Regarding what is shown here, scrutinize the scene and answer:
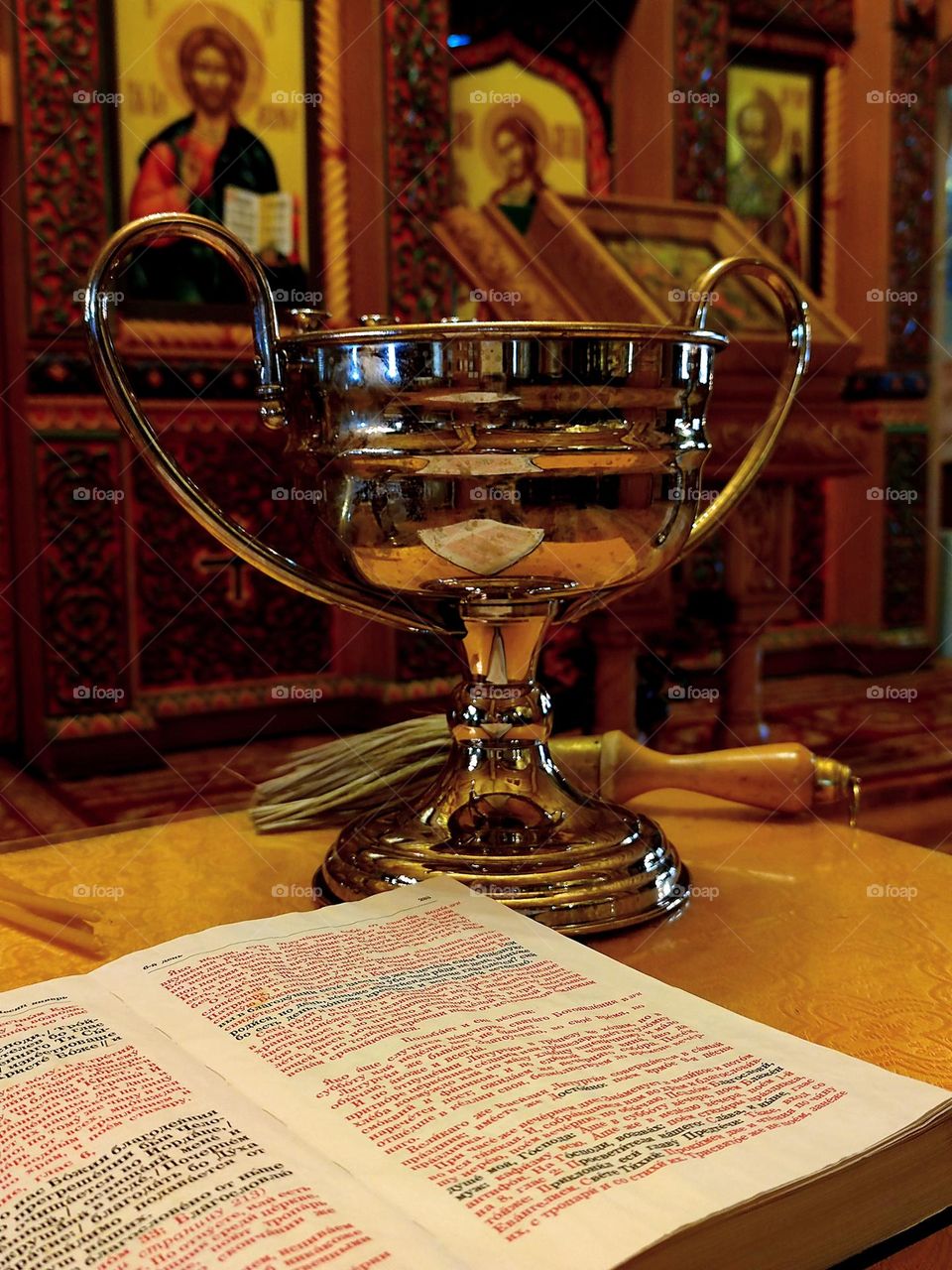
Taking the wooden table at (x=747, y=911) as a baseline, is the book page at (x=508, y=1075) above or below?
above

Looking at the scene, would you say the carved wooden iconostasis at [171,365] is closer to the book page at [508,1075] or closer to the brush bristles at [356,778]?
the brush bristles at [356,778]

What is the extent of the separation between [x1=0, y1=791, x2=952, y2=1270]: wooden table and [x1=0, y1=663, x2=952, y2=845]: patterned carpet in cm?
112

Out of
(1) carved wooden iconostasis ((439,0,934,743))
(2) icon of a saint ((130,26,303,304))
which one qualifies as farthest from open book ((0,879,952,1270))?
(2) icon of a saint ((130,26,303,304))

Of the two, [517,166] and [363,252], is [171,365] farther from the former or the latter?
[517,166]

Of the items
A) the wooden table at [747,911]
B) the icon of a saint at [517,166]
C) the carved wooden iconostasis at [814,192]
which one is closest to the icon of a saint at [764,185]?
the carved wooden iconostasis at [814,192]

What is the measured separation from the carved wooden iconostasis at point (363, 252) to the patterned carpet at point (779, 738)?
0.14 meters

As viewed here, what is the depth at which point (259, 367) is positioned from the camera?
829 mm

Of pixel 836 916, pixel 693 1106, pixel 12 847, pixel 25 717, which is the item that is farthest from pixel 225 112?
pixel 693 1106

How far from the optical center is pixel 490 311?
3.20 meters

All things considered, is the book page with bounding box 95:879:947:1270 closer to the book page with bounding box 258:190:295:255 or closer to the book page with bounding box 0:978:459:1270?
the book page with bounding box 0:978:459:1270

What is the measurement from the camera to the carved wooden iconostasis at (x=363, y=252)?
9.36 ft

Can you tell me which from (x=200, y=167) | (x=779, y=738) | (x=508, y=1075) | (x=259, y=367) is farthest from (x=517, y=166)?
(x=508, y=1075)

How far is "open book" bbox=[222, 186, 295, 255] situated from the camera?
3.23 meters

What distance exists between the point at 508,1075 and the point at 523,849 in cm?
26
